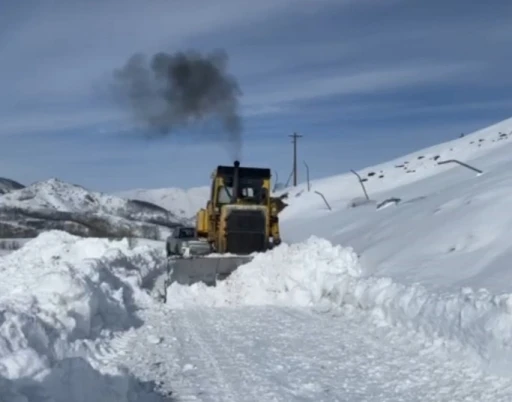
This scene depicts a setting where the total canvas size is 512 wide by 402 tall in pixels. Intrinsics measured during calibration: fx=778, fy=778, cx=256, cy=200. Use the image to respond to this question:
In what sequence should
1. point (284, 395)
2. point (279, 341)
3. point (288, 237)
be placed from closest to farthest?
point (284, 395) < point (279, 341) < point (288, 237)

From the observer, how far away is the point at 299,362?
29.9ft

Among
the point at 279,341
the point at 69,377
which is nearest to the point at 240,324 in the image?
the point at 279,341

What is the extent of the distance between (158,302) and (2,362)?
8310mm

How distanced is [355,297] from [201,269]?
405cm

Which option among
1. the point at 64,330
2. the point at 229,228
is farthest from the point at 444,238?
the point at 64,330

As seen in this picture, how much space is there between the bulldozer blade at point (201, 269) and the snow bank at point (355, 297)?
0.19 m

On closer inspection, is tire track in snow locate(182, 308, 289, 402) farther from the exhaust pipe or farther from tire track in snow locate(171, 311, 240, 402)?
the exhaust pipe

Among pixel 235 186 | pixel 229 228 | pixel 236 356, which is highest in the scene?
pixel 235 186

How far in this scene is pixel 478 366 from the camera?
27.2 ft

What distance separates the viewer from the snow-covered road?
7.65 m

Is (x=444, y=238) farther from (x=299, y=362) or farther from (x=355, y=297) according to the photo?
(x=299, y=362)

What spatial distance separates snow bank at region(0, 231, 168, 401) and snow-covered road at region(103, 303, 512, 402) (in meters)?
0.50

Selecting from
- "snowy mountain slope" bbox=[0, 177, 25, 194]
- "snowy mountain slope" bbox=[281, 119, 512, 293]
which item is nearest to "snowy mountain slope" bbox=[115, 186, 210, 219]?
"snowy mountain slope" bbox=[0, 177, 25, 194]

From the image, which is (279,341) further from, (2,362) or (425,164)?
(425,164)
